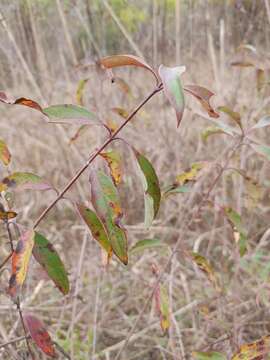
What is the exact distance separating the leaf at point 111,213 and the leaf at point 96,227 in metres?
0.04

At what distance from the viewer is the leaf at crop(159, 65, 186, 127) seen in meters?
0.61

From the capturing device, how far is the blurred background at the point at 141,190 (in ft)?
5.08

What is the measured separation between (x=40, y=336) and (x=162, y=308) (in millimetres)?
258

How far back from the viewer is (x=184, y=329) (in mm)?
1653

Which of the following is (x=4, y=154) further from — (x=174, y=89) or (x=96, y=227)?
(x=174, y=89)

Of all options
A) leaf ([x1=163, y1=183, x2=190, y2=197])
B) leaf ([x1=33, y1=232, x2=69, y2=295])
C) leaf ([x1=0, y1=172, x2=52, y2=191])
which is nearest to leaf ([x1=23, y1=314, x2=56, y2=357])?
leaf ([x1=33, y1=232, x2=69, y2=295])

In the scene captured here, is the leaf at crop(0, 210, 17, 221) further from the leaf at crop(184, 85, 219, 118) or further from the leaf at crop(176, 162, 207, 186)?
the leaf at crop(176, 162, 207, 186)

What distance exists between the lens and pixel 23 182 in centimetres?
83

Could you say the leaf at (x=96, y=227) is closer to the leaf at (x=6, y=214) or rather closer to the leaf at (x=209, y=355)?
the leaf at (x=6, y=214)

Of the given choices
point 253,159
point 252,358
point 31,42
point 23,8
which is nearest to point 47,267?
point 252,358

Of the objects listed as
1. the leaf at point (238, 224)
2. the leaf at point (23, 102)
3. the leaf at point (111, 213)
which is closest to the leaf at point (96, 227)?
the leaf at point (111, 213)

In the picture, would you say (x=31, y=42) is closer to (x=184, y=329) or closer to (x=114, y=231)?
(x=184, y=329)

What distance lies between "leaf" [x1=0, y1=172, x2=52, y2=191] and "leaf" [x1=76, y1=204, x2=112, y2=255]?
0.25 feet

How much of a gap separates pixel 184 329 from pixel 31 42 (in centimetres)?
125
